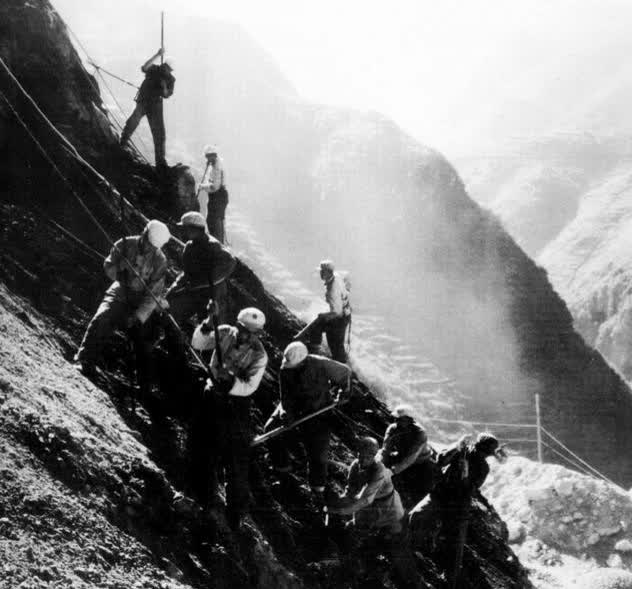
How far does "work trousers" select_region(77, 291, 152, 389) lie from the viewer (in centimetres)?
632

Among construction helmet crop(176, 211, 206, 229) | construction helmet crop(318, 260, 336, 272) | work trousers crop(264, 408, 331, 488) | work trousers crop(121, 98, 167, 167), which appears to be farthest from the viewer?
work trousers crop(121, 98, 167, 167)

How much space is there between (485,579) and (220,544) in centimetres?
509

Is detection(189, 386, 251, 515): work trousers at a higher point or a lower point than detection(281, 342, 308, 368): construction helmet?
lower

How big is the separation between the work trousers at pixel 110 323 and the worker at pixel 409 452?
119 inches

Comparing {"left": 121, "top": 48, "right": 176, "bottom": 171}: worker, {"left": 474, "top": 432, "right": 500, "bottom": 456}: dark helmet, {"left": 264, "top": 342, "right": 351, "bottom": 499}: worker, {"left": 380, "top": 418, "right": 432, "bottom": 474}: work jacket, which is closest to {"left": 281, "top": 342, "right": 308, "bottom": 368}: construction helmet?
{"left": 264, "top": 342, "right": 351, "bottom": 499}: worker

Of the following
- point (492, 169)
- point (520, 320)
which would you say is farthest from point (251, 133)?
point (492, 169)

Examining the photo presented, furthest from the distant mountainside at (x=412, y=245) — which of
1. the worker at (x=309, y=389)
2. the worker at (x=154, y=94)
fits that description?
the worker at (x=309, y=389)

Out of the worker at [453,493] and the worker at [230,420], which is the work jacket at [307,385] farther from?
the worker at [453,493]

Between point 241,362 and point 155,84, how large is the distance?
6.86 meters

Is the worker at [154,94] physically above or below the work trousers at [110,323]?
above

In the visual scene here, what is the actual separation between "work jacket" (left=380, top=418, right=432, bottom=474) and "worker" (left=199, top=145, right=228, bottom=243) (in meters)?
4.85

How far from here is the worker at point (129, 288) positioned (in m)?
6.36

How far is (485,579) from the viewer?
9.36m

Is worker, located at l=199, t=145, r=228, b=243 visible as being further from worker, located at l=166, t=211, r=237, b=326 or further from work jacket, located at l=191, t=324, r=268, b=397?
work jacket, located at l=191, t=324, r=268, b=397
